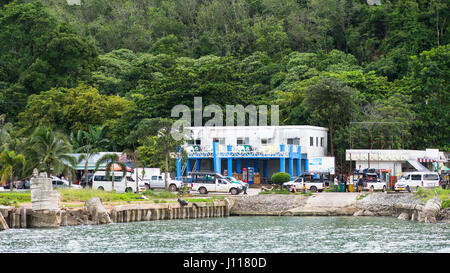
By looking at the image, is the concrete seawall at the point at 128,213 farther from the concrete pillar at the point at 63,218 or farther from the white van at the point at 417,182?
the white van at the point at 417,182

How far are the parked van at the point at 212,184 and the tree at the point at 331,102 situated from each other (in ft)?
66.2

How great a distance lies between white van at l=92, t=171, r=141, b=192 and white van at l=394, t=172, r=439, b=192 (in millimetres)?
19823

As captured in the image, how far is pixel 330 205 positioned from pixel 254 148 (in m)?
17.0

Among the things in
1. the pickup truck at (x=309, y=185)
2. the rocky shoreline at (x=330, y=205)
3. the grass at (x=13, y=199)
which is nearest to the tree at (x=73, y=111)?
the pickup truck at (x=309, y=185)

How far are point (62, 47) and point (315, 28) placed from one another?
44188 mm

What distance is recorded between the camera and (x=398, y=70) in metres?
97.7

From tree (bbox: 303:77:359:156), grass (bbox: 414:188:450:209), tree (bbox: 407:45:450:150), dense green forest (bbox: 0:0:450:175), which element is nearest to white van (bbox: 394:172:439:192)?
grass (bbox: 414:188:450:209)

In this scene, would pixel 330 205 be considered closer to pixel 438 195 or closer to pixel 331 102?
pixel 438 195

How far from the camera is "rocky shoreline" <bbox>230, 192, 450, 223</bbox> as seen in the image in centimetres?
4716

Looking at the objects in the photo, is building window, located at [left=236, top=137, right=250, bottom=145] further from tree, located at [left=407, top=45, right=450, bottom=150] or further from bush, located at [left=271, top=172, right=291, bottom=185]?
tree, located at [left=407, top=45, right=450, bottom=150]

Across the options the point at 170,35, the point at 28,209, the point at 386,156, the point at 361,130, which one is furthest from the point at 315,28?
the point at 28,209

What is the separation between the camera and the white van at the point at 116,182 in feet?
175
